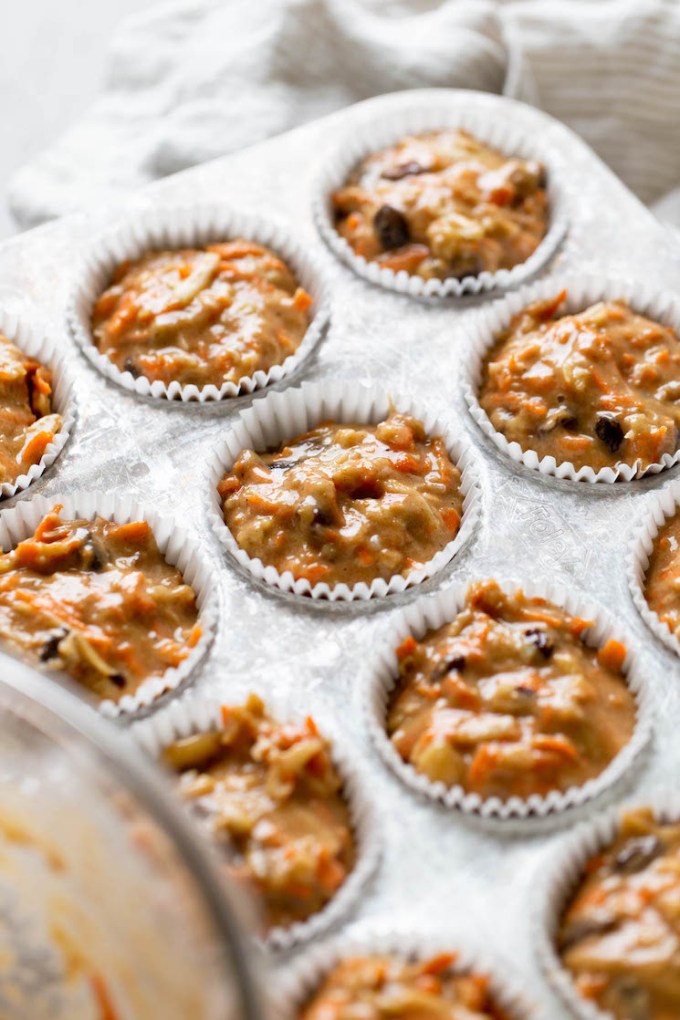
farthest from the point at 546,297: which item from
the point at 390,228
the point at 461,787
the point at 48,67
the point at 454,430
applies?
the point at 48,67

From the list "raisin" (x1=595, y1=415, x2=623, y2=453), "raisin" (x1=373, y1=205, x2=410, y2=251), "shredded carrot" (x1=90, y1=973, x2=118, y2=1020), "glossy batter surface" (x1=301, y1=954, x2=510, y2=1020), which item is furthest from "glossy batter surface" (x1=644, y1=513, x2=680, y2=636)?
"shredded carrot" (x1=90, y1=973, x2=118, y2=1020)

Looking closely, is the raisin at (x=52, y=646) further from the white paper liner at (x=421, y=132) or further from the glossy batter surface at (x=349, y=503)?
the white paper liner at (x=421, y=132)

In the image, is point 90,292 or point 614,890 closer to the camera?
point 614,890

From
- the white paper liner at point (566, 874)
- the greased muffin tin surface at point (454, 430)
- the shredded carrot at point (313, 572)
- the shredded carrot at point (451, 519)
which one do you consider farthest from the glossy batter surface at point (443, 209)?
the white paper liner at point (566, 874)

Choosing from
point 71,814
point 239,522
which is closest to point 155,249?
point 239,522

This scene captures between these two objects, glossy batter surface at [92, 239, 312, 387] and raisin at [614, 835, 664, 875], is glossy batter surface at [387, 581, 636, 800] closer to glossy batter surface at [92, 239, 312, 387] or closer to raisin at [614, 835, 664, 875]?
raisin at [614, 835, 664, 875]

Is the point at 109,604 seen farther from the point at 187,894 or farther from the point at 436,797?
the point at 187,894
